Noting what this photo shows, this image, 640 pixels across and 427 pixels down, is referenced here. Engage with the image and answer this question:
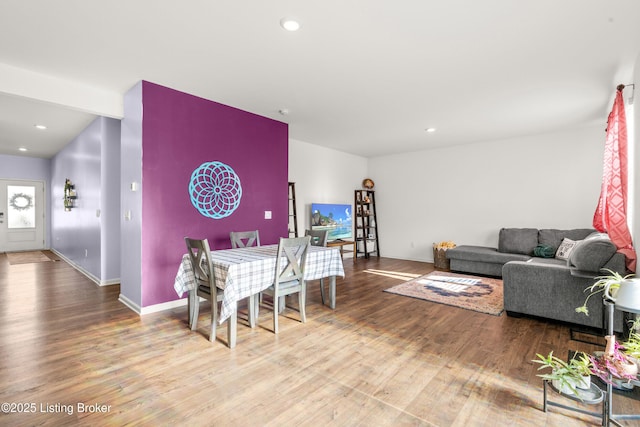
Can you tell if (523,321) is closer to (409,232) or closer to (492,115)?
(492,115)

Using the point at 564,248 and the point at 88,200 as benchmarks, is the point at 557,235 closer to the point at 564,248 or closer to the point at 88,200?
the point at 564,248

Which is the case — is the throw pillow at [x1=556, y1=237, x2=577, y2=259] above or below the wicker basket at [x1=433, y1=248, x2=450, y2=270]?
above

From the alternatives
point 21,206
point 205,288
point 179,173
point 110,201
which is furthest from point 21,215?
point 205,288

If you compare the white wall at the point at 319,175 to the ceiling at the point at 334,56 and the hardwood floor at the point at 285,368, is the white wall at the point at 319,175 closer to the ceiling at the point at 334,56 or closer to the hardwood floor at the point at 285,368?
the ceiling at the point at 334,56

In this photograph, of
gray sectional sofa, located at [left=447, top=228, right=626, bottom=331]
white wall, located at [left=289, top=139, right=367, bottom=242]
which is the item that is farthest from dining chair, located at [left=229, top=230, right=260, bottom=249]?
gray sectional sofa, located at [left=447, top=228, right=626, bottom=331]

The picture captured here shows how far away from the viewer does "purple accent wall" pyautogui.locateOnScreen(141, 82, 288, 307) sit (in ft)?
11.4

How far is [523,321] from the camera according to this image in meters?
3.29

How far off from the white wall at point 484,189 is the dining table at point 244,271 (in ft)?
13.6

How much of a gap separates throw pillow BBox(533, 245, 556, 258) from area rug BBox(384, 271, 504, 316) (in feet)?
2.50

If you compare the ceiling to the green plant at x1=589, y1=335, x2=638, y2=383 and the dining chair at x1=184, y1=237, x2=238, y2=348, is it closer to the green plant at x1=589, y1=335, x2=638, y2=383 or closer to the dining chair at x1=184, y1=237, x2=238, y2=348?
the dining chair at x1=184, y1=237, x2=238, y2=348

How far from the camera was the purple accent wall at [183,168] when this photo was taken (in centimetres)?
349

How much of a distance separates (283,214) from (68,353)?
3.08 m

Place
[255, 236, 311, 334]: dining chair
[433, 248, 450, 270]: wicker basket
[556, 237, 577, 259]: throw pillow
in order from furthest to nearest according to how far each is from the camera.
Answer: [433, 248, 450, 270]: wicker basket
[556, 237, 577, 259]: throw pillow
[255, 236, 311, 334]: dining chair

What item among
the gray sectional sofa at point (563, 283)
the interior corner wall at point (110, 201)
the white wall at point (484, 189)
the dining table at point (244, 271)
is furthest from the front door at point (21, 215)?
the gray sectional sofa at point (563, 283)
